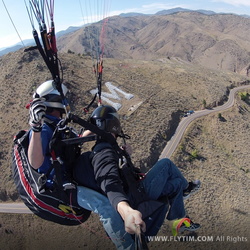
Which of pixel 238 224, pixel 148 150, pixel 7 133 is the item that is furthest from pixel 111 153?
pixel 7 133

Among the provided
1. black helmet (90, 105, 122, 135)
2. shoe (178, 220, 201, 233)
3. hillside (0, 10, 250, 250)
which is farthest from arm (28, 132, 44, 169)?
hillside (0, 10, 250, 250)

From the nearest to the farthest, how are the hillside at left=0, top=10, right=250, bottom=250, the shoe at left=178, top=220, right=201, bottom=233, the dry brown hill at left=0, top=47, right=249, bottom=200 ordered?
the shoe at left=178, top=220, right=201, bottom=233 → the hillside at left=0, top=10, right=250, bottom=250 → the dry brown hill at left=0, top=47, right=249, bottom=200

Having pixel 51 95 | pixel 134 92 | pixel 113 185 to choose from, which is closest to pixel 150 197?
pixel 113 185

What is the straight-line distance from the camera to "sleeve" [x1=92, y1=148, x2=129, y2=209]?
177 inches

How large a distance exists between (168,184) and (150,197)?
0.77 metres

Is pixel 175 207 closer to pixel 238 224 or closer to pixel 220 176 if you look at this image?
pixel 238 224

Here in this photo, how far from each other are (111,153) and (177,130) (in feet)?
127

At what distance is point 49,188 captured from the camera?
597cm

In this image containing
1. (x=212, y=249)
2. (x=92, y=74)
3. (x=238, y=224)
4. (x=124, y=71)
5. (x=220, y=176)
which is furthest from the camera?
(x=124, y=71)

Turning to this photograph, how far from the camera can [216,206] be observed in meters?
28.7

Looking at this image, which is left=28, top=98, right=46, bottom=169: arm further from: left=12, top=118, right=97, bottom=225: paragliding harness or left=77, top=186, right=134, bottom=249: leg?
left=77, top=186, right=134, bottom=249: leg

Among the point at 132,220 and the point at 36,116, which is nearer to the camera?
the point at 132,220

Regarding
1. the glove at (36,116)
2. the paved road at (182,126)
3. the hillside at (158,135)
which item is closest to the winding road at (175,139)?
the paved road at (182,126)

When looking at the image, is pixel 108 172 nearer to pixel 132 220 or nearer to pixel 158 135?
pixel 132 220
